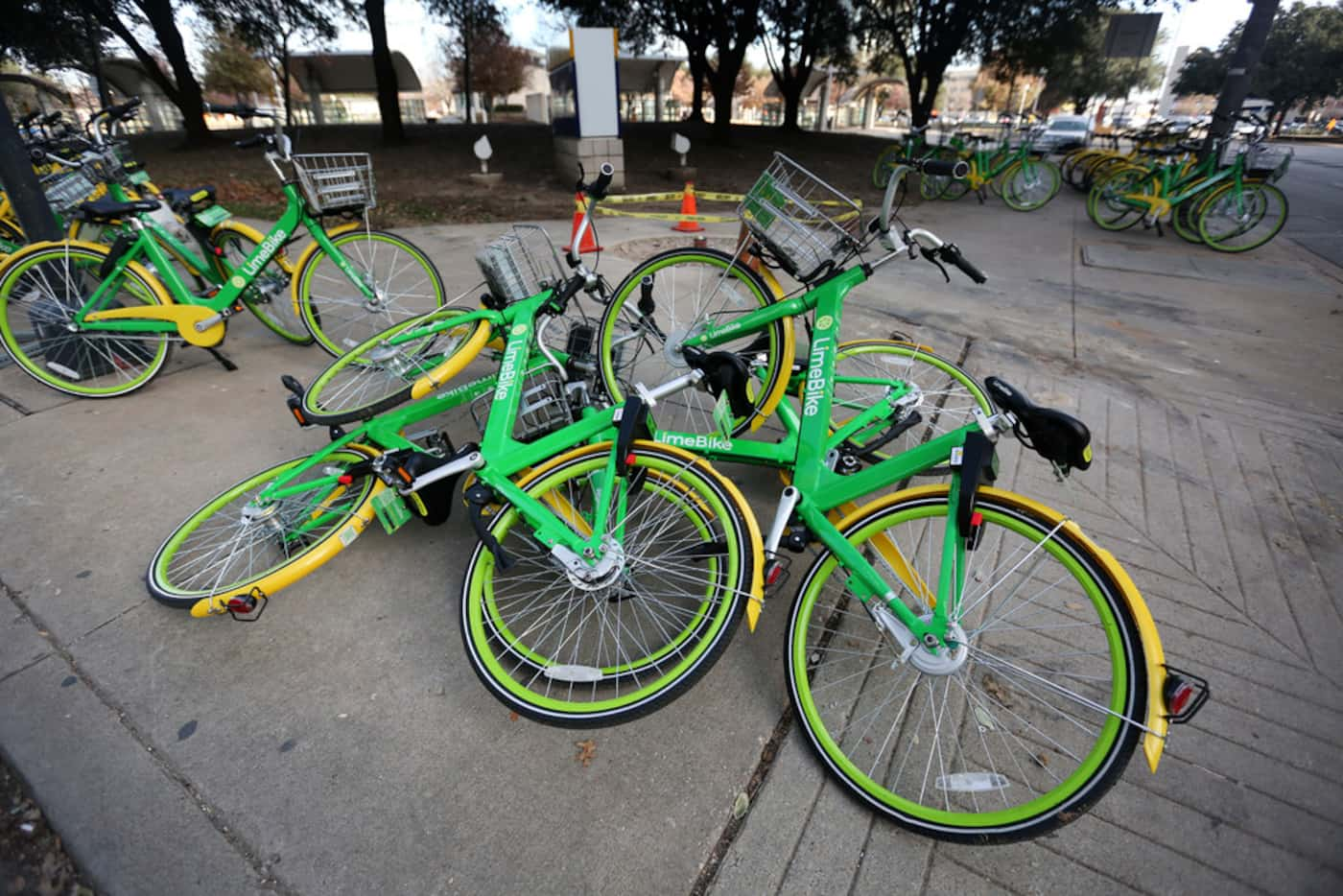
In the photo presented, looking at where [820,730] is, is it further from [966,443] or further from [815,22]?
[815,22]

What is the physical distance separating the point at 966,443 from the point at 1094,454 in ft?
7.44

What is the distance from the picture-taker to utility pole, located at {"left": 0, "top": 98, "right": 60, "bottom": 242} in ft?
12.6

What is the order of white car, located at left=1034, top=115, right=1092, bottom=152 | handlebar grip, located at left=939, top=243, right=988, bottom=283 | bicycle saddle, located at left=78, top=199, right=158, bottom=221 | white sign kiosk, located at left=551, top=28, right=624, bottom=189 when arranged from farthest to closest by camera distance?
white car, located at left=1034, top=115, right=1092, bottom=152 < white sign kiosk, located at left=551, top=28, right=624, bottom=189 < bicycle saddle, located at left=78, top=199, right=158, bottom=221 < handlebar grip, located at left=939, top=243, right=988, bottom=283

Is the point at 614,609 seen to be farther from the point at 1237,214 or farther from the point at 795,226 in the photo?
the point at 1237,214

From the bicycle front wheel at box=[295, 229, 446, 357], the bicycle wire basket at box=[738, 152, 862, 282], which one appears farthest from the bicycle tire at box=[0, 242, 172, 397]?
the bicycle wire basket at box=[738, 152, 862, 282]

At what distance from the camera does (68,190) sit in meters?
4.59

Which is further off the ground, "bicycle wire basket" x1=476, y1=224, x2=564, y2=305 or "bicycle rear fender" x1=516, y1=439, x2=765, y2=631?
"bicycle wire basket" x1=476, y1=224, x2=564, y2=305

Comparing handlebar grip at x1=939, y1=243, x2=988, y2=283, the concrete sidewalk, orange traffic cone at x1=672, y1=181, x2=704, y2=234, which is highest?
handlebar grip at x1=939, y1=243, x2=988, y2=283

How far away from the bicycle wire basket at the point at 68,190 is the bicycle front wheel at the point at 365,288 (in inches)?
61.8

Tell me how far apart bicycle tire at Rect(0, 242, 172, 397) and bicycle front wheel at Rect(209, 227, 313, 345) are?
46 centimetres

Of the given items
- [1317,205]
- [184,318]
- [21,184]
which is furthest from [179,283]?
[1317,205]

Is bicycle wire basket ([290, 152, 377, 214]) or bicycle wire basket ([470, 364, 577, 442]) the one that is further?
bicycle wire basket ([290, 152, 377, 214])

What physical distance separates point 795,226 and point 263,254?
3.25m

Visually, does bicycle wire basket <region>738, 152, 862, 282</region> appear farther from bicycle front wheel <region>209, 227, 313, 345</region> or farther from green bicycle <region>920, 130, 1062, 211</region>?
green bicycle <region>920, 130, 1062, 211</region>
